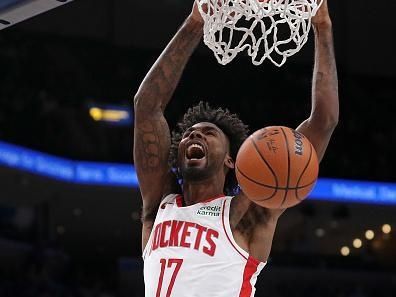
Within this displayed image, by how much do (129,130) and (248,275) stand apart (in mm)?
11224

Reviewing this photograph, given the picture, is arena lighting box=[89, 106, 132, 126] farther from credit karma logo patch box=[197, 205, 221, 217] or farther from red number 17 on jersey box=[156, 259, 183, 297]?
red number 17 on jersey box=[156, 259, 183, 297]

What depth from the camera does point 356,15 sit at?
14844 mm

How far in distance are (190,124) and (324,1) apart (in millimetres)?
848

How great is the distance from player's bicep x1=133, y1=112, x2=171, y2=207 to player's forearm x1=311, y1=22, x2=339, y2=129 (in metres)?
0.70

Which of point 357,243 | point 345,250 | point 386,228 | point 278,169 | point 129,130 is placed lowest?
point 345,250

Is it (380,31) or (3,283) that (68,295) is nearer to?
(3,283)

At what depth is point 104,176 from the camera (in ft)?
44.5

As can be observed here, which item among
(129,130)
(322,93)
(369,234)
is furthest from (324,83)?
(369,234)

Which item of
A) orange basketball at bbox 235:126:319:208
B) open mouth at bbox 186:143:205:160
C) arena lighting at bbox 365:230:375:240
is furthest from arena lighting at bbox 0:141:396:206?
orange basketball at bbox 235:126:319:208

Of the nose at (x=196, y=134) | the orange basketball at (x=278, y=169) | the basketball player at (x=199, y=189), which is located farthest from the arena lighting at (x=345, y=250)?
the orange basketball at (x=278, y=169)

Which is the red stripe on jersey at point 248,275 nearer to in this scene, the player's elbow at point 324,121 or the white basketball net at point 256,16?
the player's elbow at point 324,121

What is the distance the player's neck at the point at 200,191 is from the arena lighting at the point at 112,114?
10.7 meters

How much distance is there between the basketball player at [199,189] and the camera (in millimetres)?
3418

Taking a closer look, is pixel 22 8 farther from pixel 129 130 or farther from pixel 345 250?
pixel 345 250
